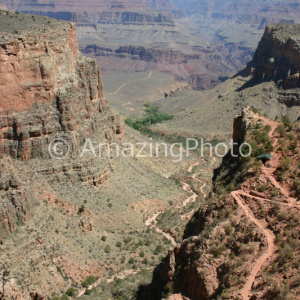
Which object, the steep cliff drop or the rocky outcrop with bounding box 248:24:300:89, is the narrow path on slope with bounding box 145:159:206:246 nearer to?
the steep cliff drop

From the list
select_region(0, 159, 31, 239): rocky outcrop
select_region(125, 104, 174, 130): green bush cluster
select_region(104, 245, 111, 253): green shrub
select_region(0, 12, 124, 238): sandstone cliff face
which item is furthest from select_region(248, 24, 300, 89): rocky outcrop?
select_region(0, 159, 31, 239): rocky outcrop

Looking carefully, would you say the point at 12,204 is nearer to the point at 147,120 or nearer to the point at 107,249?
the point at 107,249

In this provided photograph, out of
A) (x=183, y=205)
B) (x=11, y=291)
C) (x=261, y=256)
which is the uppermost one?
(x=261, y=256)

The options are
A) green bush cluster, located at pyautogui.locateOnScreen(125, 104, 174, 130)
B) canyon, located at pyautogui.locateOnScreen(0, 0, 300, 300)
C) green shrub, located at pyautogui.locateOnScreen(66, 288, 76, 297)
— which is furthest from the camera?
green bush cluster, located at pyautogui.locateOnScreen(125, 104, 174, 130)

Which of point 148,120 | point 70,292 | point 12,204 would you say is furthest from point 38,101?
point 148,120

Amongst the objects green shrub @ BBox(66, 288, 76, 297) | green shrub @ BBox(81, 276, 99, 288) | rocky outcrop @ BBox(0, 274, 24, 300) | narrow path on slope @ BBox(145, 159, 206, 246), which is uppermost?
rocky outcrop @ BBox(0, 274, 24, 300)

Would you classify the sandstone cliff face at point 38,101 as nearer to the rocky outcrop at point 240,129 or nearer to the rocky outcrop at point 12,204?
the rocky outcrop at point 12,204

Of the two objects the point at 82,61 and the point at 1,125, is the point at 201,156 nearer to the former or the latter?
the point at 82,61
